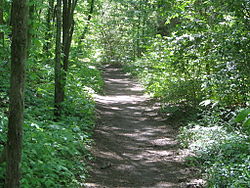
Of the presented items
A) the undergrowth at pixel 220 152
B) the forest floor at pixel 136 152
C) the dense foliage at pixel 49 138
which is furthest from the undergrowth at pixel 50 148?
the undergrowth at pixel 220 152

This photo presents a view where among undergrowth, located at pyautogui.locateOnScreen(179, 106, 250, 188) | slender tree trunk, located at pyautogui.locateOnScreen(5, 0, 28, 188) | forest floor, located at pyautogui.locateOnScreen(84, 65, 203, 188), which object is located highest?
slender tree trunk, located at pyautogui.locateOnScreen(5, 0, 28, 188)

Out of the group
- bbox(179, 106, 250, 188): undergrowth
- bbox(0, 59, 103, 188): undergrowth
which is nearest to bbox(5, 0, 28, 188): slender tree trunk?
bbox(0, 59, 103, 188): undergrowth

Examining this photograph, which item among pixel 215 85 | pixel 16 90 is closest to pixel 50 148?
pixel 16 90

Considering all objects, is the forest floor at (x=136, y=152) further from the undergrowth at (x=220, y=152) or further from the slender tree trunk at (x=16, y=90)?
the slender tree trunk at (x=16, y=90)

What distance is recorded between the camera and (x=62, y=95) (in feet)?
28.0

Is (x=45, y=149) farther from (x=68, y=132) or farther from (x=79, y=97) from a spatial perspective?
(x=79, y=97)

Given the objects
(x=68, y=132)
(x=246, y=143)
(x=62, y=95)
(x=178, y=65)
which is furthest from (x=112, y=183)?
(x=178, y=65)

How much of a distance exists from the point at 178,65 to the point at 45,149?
20.2 feet

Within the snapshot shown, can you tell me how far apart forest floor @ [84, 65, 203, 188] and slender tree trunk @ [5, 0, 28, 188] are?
218 centimetres

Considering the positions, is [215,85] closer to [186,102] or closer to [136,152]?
[136,152]

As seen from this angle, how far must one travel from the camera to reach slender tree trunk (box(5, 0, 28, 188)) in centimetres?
323

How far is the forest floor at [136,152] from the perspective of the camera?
5977mm

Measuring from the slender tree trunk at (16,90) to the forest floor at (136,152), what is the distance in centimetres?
218

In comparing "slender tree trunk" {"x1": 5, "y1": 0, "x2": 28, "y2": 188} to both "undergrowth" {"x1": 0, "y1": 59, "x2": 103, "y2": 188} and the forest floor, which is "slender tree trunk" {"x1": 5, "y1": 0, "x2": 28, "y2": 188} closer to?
Answer: "undergrowth" {"x1": 0, "y1": 59, "x2": 103, "y2": 188}
